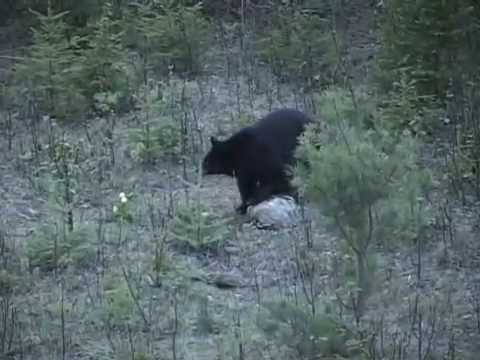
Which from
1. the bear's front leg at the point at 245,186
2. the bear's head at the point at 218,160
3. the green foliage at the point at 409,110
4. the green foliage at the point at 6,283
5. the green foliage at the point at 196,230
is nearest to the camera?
the green foliage at the point at 6,283

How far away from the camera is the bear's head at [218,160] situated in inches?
402

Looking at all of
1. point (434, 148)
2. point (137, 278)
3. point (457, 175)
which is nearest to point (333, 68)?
point (434, 148)

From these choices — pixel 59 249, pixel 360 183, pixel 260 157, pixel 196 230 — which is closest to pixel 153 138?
pixel 260 157

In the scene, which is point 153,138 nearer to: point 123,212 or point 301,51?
point 123,212

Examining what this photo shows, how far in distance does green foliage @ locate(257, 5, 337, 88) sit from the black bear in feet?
9.93

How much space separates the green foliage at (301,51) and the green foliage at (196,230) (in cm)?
452

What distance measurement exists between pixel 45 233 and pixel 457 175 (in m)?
3.29

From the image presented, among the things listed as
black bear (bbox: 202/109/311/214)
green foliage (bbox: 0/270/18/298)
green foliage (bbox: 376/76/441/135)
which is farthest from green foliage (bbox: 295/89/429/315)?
green foliage (bbox: 376/76/441/135)

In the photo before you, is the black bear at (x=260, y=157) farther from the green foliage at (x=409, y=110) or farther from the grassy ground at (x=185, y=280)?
the green foliage at (x=409, y=110)

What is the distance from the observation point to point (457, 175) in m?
9.61

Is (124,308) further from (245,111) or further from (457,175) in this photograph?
(245,111)

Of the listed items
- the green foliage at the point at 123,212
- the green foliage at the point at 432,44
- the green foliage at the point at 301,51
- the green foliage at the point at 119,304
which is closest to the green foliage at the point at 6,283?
the green foliage at the point at 119,304

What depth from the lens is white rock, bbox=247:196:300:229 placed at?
9.30m

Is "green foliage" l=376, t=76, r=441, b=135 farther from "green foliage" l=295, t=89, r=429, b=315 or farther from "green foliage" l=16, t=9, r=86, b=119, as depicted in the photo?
"green foliage" l=295, t=89, r=429, b=315
